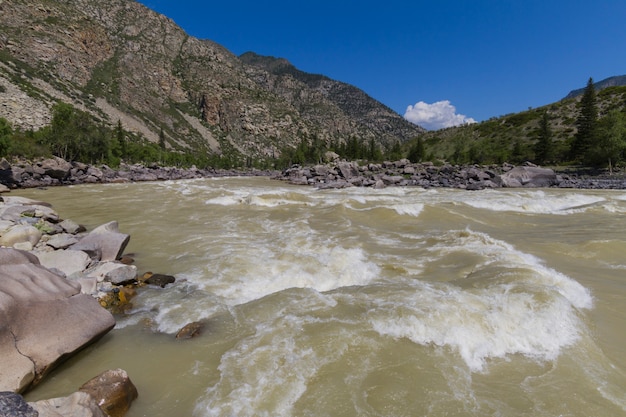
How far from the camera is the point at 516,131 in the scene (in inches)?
3041

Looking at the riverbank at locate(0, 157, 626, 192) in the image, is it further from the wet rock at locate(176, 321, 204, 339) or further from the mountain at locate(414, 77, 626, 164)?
the wet rock at locate(176, 321, 204, 339)

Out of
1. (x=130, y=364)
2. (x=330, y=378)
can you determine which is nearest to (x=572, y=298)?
(x=330, y=378)

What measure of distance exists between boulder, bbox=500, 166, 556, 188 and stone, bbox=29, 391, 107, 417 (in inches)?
1591

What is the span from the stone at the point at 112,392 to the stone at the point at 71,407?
16 cm

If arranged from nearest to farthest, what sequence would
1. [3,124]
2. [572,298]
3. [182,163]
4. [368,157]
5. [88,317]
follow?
[88,317] → [572,298] → [3,124] → [368,157] → [182,163]

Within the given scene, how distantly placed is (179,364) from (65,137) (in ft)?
231

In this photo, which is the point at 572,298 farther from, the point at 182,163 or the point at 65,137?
the point at 182,163

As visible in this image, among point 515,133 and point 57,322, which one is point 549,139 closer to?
point 515,133

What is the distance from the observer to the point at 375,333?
4.88 m

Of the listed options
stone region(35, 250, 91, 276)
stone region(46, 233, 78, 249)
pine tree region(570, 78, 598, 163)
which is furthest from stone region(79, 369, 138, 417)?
pine tree region(570, 78, 598, 163)

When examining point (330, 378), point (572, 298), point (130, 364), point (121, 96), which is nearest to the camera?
point (330, 378)

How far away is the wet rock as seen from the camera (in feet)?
16.6

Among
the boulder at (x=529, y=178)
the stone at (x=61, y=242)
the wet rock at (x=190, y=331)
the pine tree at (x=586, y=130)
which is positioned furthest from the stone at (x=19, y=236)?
the pine tree at (x=586, y=130)

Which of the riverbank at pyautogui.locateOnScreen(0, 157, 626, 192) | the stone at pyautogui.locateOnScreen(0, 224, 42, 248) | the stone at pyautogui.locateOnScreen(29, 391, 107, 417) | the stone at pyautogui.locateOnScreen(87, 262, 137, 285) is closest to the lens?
the stone at pyautogui.locateOnScreen(29, 391, 107, 417)
